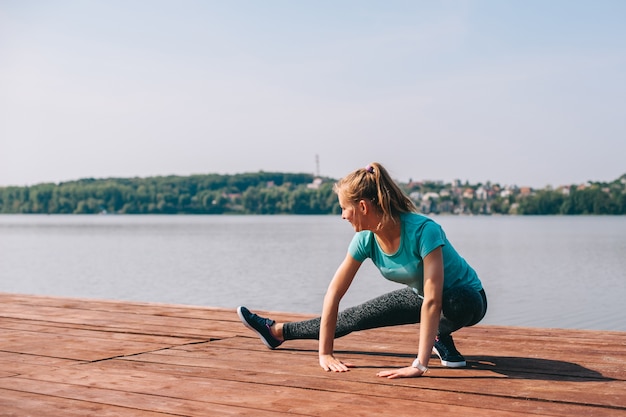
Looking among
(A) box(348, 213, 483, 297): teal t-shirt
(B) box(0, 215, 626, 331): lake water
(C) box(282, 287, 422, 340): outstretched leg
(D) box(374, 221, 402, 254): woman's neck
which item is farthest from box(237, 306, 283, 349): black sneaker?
(B) box(0, 215, 626, 331): lake water

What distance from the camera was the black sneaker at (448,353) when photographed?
138 inches

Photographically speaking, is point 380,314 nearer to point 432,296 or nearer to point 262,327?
point 432,296

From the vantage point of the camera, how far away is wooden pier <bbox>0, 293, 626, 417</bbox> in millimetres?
2752

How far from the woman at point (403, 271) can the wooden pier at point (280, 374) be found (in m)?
0.16

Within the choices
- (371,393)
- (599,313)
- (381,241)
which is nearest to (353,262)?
(381,241)

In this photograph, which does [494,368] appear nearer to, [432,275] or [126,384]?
[432,275]

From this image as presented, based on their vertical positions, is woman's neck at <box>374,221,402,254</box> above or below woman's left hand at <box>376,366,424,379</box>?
above

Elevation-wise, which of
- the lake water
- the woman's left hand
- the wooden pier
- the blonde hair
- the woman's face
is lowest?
the lake water

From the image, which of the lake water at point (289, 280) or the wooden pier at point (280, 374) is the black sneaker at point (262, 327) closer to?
the wooden pier at point (280, 374)

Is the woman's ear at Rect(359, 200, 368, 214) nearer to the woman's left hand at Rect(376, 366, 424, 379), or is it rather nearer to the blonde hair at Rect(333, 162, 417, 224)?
the blonde hair at Rect(333, 162, 417, 224)

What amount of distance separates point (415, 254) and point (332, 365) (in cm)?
69

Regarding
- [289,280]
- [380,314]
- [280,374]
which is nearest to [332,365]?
[280,374]

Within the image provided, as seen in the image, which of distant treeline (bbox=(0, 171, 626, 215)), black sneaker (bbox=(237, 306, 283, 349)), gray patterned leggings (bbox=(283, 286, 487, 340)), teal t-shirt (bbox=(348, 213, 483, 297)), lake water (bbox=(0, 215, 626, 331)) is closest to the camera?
teal t-shirt (bbox=(348, 213, 483, 297))

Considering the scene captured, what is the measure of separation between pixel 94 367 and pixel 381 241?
4.99 feet
